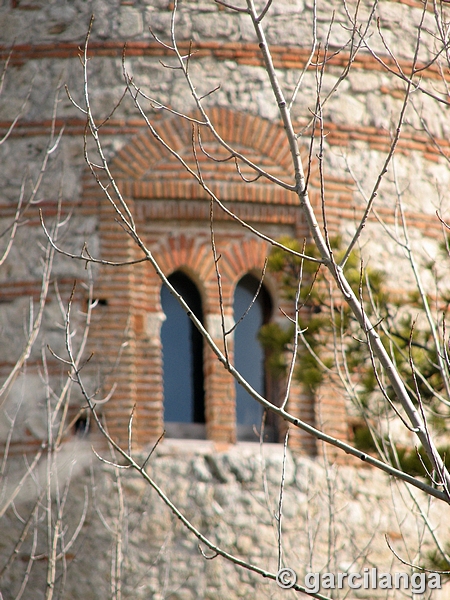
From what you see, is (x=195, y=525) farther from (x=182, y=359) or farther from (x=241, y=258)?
(x=241, y=258)

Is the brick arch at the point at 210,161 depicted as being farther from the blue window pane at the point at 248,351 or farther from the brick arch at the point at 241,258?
the blue window pane at the point at 248,351

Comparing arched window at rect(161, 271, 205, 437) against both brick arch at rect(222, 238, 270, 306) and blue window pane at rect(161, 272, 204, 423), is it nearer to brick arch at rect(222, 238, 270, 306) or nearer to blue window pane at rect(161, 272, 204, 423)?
blue window pane at rect(161, 272, 204, 423)

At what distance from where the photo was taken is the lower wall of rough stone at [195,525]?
708cm

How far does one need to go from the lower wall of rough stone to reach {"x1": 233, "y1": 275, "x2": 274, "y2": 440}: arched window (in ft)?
1.49

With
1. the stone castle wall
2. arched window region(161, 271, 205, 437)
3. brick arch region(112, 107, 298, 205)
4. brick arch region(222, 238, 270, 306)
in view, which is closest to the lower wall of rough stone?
the stone castle wall

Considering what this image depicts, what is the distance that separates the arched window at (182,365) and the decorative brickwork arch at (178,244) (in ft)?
0.43

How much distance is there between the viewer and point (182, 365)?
8.09 meters

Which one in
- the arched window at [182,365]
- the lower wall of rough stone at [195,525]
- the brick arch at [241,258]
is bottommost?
the lower wall of rough stone at [195,525]

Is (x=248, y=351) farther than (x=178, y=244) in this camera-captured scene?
Yes

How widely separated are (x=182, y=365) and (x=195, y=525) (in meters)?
1.41

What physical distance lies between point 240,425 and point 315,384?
6.05ft

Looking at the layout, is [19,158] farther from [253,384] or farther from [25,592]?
[25,592]

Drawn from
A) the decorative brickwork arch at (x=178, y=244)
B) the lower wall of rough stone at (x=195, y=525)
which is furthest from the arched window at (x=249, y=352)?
the lower wall of rough stone at (x=195, y=525)

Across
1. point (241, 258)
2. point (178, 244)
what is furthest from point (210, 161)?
point (241, 258)
